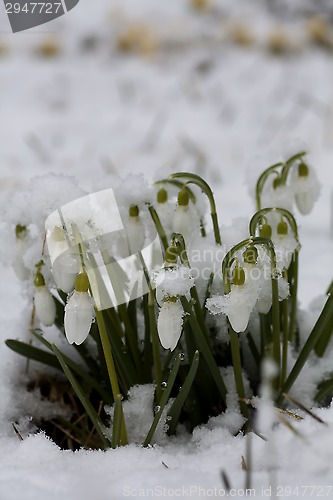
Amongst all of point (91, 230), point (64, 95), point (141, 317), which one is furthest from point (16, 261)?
point (64, 95)

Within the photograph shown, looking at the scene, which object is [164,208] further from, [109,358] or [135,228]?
[109,358]

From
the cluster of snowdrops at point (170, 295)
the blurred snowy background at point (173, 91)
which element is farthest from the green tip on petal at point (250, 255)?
the blurred snowy background at point (173, 91)

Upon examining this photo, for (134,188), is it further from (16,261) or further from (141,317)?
(141,317)

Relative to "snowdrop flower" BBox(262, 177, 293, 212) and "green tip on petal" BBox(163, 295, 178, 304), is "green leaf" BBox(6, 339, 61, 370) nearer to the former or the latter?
"green tip on petal" BBox(163, 295, 178, 304)

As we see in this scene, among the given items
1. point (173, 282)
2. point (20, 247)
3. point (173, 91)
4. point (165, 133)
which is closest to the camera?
point (173, 282)

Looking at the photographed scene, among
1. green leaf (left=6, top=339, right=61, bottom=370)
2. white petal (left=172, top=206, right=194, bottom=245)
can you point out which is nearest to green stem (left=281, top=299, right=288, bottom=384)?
white petal (left=172, top=206, right=194, bottom=245)

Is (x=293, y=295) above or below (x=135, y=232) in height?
below

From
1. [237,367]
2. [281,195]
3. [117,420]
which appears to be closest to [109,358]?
[117,420]

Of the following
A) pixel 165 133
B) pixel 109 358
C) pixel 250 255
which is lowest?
pixel 165 133
